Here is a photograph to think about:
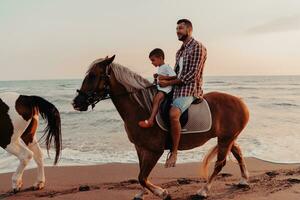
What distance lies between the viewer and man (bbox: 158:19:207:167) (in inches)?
186

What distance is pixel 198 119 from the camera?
5.00 m

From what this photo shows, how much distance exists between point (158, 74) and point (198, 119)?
0.79 metres

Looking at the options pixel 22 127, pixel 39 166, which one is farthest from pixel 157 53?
pixel 39 166

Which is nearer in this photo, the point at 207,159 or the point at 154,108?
the point at 154,108

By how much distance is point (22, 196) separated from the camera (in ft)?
17.6

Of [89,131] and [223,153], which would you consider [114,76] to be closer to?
[223,153]

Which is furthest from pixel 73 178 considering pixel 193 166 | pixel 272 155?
pixel 272 155

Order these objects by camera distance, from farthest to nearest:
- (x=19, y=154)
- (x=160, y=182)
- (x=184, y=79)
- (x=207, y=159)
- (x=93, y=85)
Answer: (x=160, y=182), (x=207, y=159), (x=19, y=154), (x=184, y=79), (x=93, y=85)

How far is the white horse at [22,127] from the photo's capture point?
5449 millimetres

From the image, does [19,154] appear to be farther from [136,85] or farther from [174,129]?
[174,129]

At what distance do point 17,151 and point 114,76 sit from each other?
1.85 meters

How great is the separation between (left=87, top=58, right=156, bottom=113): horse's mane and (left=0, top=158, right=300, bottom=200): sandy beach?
1.29 meters

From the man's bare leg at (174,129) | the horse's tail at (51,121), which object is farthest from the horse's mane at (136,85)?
the horse's tail at (51,121)

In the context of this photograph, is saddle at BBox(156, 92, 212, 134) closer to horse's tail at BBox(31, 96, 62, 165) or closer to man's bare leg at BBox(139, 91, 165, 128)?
man's bare leg at BBox(139, 91, 165, 128)
